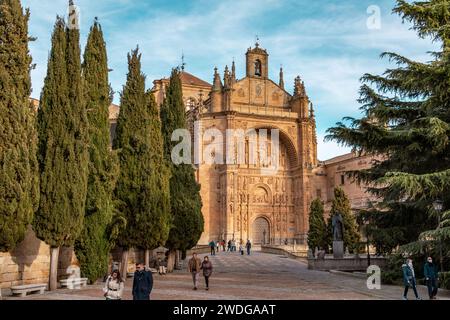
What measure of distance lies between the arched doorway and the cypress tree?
30377 mm

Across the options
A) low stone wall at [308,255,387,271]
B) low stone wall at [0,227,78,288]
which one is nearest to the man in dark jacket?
low stone wall at [0,227,78,288]

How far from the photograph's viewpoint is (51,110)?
43.6 ft

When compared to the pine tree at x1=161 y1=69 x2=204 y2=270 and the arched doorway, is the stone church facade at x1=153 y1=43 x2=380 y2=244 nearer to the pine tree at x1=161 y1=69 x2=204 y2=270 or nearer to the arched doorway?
the arched doorway

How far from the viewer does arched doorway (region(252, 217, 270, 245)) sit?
147ft

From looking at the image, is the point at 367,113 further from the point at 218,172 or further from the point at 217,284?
the point at 218,172

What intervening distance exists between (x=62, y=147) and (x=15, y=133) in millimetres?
1937

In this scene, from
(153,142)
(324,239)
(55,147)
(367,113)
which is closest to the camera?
(55,147)

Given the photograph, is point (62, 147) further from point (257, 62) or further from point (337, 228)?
point (257, 62)

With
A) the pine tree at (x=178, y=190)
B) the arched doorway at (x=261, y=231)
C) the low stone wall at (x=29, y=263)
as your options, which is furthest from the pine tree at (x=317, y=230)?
the low stone wall at (x=29, y=263)

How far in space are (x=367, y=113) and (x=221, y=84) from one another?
29.4 metres

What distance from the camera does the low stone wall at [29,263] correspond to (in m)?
12.1

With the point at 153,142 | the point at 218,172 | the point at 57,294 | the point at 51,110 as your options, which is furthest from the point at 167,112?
the point at 218,172

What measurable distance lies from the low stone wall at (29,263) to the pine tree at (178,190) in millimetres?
6768

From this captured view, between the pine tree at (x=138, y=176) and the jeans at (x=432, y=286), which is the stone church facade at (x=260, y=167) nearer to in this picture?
the pine tree at (x=138, y=176)
